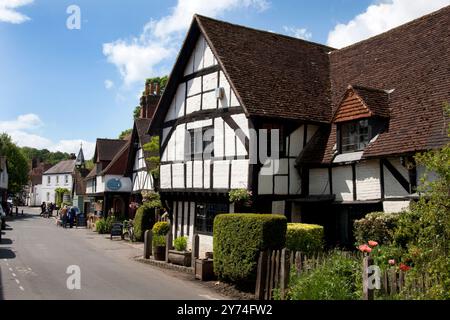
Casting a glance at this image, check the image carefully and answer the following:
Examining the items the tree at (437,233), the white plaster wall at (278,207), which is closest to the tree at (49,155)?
the white plaster wall at (278,207)

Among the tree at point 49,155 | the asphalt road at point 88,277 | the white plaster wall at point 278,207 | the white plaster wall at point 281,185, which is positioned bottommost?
the asphalt road at point 88,277

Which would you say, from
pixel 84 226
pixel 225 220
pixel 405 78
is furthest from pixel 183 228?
pixel 84 226

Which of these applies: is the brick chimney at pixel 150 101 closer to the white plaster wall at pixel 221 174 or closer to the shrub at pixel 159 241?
the shrub at pixel 159 241

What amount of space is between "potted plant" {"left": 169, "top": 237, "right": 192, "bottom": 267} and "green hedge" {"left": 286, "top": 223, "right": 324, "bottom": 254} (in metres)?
4.45

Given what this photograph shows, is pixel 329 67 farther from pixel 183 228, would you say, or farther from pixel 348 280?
pixel 348 280

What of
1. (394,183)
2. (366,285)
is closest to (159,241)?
(394,183)

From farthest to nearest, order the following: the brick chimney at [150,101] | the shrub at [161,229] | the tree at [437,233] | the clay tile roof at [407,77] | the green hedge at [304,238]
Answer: the brick chimney at [150,101] → the shrub at [161,229] → the clay tile roof at [407,77] → the green hedge at [304,238] → the tree at [437,233]

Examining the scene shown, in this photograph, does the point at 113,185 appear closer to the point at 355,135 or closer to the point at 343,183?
the point at 343,183

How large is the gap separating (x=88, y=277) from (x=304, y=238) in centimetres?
667

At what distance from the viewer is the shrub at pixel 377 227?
42.0 feet

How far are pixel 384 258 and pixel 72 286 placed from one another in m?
8.08

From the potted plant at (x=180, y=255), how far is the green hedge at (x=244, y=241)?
9.88 feet

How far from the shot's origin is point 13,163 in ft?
214

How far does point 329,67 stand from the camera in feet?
70.4
